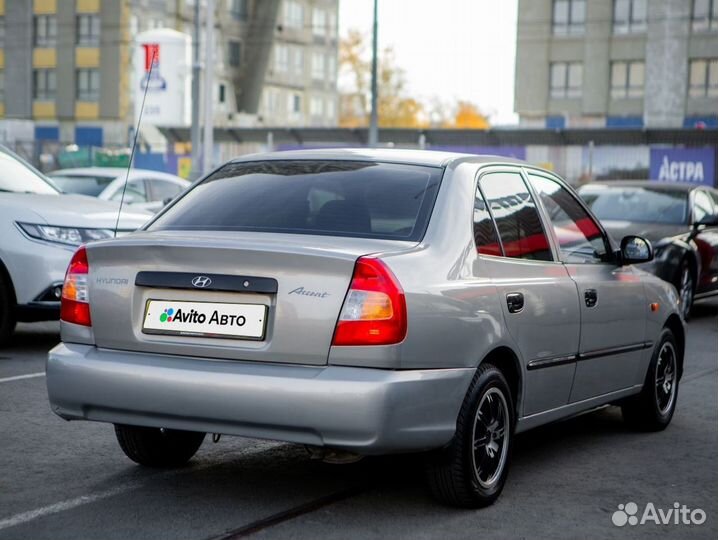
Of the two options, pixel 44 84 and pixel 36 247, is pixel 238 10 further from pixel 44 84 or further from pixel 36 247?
pixel 36 247

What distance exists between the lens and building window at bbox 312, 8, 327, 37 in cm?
8719

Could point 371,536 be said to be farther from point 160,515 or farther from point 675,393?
point 675,393

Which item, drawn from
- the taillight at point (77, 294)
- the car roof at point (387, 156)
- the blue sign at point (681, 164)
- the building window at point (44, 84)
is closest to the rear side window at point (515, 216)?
the car roof at point (387, 156)

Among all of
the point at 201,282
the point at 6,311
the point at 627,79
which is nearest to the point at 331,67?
the point at 627,79

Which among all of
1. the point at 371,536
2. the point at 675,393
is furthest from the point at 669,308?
the point at 371,536

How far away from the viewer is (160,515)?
16.4ft

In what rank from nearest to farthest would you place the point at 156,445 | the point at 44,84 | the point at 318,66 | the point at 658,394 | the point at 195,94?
1. the point at 156,445
2. the point at 658,394
3. the point at 195,94
4. the point at 44,84
5. the point at 318,66

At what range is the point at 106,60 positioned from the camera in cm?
7062

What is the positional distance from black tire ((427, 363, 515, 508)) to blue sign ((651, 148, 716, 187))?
95.9 feet

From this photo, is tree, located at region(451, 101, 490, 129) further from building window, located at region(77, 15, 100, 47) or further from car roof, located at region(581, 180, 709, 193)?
car roof, located at region(581, 180, 709, 193)

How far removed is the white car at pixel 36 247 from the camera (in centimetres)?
966

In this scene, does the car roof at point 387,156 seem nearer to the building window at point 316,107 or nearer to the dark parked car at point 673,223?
the dark parked car at point 673,223

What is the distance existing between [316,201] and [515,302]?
98 cm

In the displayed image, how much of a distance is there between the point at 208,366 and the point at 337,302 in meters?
0.57
